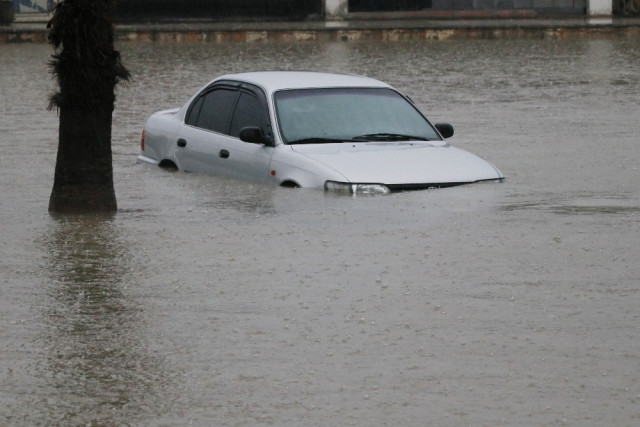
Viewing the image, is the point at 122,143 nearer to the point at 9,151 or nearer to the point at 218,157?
the point at 9,151

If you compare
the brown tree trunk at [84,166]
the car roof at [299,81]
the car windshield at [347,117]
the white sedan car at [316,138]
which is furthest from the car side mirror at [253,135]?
the brown tree trunk at [84,166]

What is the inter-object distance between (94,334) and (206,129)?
590cm

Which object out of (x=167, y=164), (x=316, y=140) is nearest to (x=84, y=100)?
(x=316, y=140)

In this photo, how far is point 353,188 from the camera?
11.6 metres

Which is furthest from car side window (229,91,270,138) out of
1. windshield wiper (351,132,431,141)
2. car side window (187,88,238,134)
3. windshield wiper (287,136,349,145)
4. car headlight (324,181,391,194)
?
car headlight (324,181,391,194)

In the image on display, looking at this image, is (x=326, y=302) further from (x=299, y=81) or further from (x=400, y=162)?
(x=299, y=81)

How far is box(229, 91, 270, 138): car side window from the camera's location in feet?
41.5

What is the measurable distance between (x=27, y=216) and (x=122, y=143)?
5594 millimetres

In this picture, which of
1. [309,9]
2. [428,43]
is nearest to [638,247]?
[428,43]

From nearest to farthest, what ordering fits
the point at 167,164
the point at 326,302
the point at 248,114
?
the point at 326,302, the point at 248,114, the point at 167,164

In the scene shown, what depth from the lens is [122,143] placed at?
1736cm

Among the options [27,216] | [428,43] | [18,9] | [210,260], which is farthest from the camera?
[18,9]

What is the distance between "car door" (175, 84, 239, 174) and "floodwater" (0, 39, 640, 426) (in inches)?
6.5

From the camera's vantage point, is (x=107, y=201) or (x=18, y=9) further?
(x=18, y=9)
